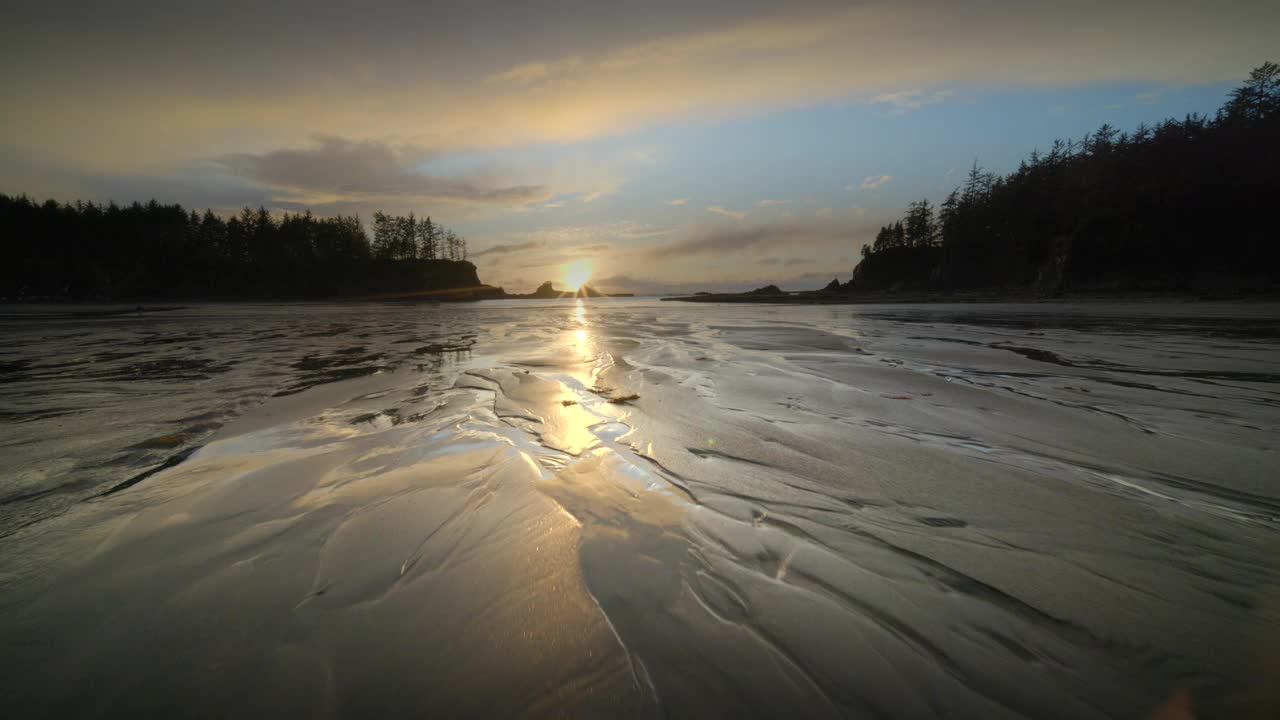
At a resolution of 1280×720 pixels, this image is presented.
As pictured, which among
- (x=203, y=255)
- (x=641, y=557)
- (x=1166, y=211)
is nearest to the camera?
(x=641, y=557)

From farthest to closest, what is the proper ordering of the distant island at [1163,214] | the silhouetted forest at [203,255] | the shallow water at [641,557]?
the silhouetted forest at [203,255] < the distant island at [1163,214] < the shallow water at [641,557]

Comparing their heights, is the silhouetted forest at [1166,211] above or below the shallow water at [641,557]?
above

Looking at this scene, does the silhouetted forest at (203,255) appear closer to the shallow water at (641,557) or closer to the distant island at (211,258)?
the distant island at (211,258)

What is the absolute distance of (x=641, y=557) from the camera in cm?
221

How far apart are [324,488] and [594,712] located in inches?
101

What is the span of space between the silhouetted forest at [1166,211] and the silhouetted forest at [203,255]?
9907 centimetres

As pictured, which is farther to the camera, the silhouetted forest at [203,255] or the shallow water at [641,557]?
the silhouetted forest at [203,255]

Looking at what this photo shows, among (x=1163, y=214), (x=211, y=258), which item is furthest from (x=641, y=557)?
(x=211, y=258)

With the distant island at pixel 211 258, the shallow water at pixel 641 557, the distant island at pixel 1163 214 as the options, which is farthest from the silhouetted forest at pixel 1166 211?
the distant island at pixel 211 258

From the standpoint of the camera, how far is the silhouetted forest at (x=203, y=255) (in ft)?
191

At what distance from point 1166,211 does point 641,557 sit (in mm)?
70536

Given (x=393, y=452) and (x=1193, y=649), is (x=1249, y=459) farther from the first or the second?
(x=393, y=452)

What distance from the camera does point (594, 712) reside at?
135 centimetres

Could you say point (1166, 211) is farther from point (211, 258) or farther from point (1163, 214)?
point (211, 258)
